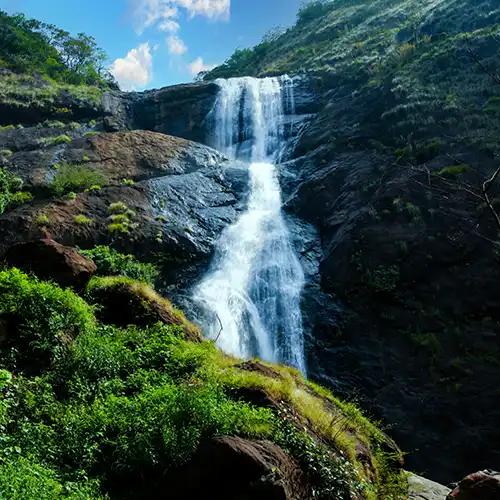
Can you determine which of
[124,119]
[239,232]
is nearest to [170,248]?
[239,232]

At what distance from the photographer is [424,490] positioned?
978cm

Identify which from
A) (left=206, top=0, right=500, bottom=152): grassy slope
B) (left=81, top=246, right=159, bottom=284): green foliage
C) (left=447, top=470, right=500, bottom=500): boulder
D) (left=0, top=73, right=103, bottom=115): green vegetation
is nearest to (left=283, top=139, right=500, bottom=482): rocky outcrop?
(left=206, top=0, right=500, bottom=152): grassy slope

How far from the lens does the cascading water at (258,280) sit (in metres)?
17.9

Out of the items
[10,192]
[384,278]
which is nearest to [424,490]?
[384,278]

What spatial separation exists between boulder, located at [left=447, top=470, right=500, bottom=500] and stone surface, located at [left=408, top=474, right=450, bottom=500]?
145 centimetres

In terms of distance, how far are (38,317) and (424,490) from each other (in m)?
7.94

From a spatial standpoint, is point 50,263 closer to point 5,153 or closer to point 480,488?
point 480,488

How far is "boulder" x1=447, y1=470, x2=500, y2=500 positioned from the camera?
750cm

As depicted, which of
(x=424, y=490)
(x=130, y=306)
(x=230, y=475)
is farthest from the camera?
(x=130, y=306)

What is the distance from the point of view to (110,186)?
2409 centimetres

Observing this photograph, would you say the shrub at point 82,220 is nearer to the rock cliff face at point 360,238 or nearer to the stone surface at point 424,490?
the rock cliff face at point 360,238

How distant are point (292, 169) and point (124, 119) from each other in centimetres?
1425

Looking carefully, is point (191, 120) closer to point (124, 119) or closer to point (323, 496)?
point (124, 119)

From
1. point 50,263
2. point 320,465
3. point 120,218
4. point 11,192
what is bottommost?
point 320,465
